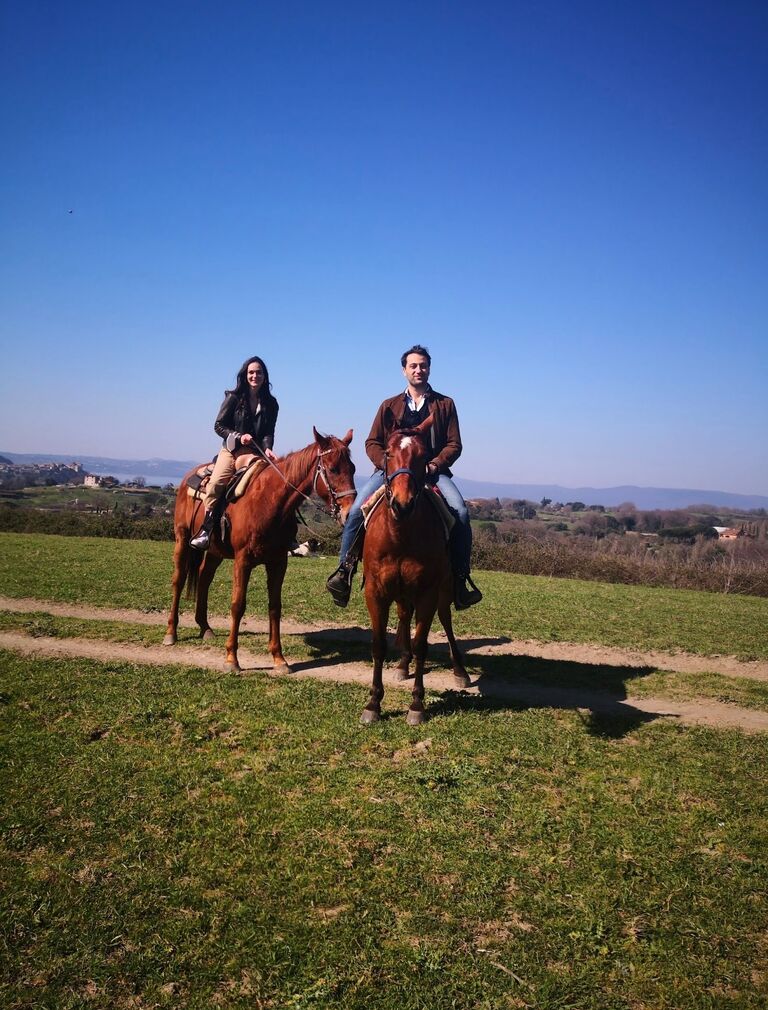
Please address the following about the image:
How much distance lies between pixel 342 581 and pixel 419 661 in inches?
61.1

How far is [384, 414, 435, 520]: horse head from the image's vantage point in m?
6.41

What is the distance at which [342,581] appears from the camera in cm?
814

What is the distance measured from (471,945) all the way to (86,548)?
76.0 ft

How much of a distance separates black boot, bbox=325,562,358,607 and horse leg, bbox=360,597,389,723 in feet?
2.70

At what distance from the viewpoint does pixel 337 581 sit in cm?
819

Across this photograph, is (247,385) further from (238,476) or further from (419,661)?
(419,661)

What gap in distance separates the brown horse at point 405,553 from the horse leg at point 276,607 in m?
2.39

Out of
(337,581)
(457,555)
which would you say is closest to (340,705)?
(337,581)

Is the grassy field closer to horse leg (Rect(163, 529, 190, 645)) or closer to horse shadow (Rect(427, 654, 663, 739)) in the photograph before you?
horse shadow (Rect(427, 654, 663, 739))

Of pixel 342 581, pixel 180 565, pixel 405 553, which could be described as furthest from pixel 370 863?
pixel 180 565

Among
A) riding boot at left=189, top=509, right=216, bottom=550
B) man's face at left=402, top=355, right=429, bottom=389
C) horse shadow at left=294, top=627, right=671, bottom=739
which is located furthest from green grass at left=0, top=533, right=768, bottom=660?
man's face at left=402, top=355, right=429, bottom=389

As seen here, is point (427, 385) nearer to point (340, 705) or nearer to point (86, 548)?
point (340, 705)

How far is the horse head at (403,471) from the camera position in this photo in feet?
21.0

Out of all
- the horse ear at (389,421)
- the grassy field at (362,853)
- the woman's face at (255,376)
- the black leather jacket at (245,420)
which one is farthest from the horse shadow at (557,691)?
the woman's face at (255,376)
